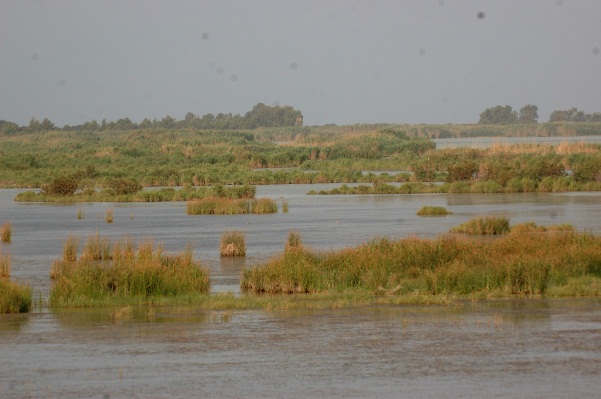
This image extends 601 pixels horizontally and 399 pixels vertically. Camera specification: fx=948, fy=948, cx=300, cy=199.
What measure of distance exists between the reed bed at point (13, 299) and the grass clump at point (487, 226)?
19418 millimetres

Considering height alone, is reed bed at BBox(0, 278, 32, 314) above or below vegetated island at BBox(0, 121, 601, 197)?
below

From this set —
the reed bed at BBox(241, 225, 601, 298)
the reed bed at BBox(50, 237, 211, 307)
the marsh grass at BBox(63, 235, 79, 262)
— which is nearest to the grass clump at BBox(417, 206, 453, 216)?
the marsh grass at BBox(63, 235, 79, 262)

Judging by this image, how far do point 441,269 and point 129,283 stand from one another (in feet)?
22.3

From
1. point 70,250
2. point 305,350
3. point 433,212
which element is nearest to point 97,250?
point 70,250

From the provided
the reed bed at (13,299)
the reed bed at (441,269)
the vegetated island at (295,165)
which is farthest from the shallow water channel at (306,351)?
the vegetated island at (295,165)

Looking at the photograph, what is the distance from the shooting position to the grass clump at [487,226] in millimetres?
34469

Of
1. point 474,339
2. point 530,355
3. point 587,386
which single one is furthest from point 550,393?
point 474,339

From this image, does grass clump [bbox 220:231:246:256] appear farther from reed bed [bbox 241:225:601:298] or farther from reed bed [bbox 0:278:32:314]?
reed bed [bbox 0:278:32:314]

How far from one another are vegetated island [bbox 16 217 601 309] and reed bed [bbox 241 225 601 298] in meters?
0.02

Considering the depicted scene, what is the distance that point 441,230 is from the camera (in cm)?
3722

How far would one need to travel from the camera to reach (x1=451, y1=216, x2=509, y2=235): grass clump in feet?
113

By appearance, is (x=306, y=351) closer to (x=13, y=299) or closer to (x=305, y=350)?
(x=305, y=350)

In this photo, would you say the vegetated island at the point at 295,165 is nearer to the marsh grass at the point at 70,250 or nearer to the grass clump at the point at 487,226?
the grass clump at the point at 487,226

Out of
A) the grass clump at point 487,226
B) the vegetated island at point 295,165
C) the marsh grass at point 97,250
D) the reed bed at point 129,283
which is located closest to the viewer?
the reed bed at point 129,283
